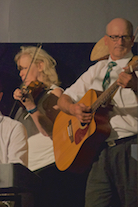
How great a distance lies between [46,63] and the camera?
1876 millimetres

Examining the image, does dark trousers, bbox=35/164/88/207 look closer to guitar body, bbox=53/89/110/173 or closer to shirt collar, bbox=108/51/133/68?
guitar body, bbox=53/89/110/173

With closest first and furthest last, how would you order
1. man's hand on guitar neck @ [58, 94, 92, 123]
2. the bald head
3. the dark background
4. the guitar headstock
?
the guitar headstock → man's hand on guitar neck @ [58, 94, 92, 123] → the bald head → the dark background

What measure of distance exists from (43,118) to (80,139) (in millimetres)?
409

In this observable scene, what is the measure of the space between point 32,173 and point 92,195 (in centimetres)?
50

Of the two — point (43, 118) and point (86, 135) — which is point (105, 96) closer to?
point (86, 135)

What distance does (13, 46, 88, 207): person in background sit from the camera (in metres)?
1.70

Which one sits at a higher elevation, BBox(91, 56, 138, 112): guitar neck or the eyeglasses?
the eyeglasses

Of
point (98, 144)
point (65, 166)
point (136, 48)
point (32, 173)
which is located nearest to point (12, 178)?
point (32, 173)

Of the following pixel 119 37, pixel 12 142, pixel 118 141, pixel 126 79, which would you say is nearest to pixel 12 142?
pixel 12 142

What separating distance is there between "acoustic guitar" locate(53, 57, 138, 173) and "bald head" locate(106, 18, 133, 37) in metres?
0.33

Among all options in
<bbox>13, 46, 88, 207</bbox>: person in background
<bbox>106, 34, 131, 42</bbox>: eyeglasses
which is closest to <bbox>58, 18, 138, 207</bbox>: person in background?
<bbox>106, 34, 131, 42</bbox>: eyeglasses

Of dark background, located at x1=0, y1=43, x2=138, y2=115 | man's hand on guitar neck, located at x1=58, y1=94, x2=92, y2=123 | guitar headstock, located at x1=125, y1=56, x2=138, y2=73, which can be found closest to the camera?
guitar headstock, located at x1=125, y1=56, x2=138, y2=73

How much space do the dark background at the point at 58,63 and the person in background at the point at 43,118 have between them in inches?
1.8

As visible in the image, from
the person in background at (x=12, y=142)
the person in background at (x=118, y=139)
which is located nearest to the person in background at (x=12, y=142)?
the person in background at (x=12, y=142)
